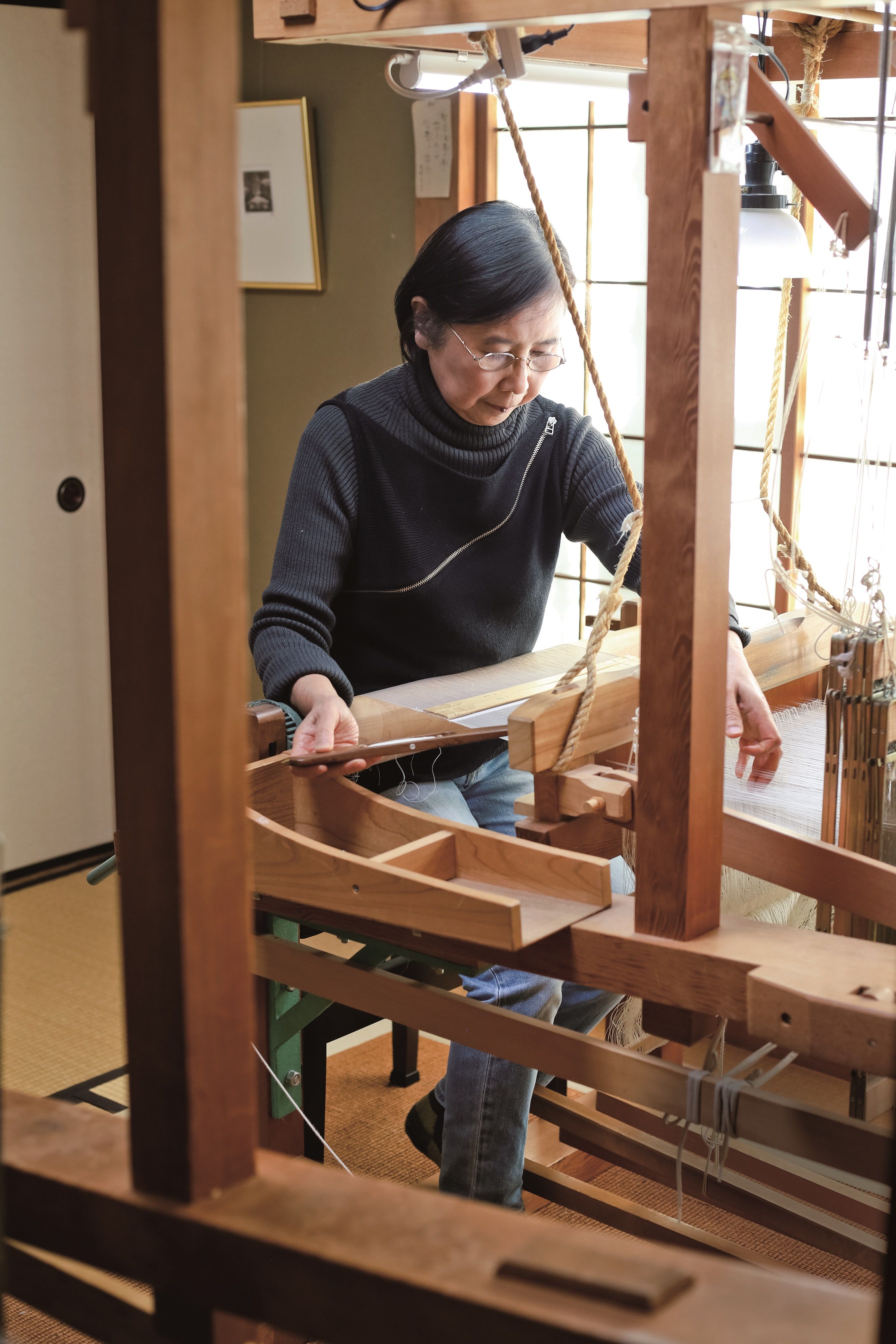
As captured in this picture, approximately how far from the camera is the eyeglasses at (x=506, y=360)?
1.90 meters

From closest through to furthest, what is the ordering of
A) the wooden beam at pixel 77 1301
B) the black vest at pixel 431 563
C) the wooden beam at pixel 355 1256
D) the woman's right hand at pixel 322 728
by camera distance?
the wooden beam at pixel 355 1256 → the wooden beam at pixel 77 1301 → the woman's right hand at pixel 322 728 → the black vest at pixel 431 563

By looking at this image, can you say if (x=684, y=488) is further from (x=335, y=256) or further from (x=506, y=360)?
(x=335, y=256)

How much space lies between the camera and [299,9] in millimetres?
1378

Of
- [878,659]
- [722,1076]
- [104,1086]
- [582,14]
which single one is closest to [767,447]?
[878,659]

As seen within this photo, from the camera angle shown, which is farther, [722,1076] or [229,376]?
[722,1076]

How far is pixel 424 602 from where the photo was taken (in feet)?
6.68

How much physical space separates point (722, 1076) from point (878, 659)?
56cm

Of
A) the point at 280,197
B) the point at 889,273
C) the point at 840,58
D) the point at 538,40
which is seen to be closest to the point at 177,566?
the point at 889,273

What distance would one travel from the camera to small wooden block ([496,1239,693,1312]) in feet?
1.88

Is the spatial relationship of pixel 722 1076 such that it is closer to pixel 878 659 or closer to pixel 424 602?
pixel 878 659

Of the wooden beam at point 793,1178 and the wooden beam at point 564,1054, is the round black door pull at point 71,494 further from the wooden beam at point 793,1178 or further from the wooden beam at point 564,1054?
the wooden beam at point 564,1054

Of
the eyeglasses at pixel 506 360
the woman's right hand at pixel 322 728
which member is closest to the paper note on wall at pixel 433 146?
the eyeglasses at pixel 506 360

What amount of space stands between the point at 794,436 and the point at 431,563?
1079 mm

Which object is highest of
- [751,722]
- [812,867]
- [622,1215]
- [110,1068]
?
[751,722]
